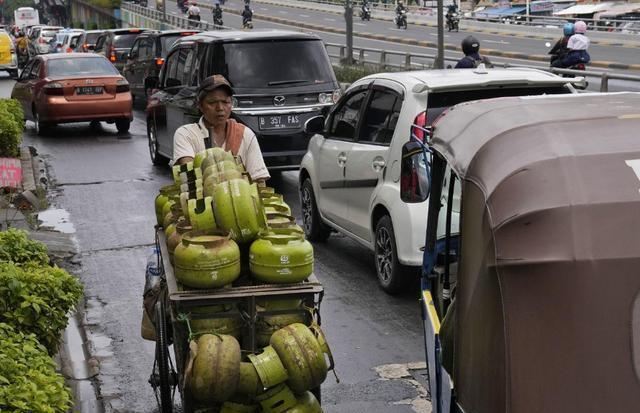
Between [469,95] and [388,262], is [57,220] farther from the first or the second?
[469,95]

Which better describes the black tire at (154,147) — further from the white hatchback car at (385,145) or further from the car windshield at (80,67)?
the white hatchback car at (385,145)

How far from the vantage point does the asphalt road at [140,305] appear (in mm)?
7113

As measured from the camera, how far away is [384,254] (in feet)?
30.8

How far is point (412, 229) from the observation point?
869 cm

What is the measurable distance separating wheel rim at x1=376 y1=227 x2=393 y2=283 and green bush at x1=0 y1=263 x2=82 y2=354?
3076 mm

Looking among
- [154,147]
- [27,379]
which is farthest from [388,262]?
[154,147]

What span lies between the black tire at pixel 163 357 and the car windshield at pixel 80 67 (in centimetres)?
1670

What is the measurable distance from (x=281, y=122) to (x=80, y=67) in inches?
371

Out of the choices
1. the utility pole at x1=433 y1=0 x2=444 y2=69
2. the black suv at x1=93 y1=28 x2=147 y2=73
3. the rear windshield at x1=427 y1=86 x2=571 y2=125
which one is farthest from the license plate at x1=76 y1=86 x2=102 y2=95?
the rear windshield at x1=427 y1=86 x2=571 y2=125

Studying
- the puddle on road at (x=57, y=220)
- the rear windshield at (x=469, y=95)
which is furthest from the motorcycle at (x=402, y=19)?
the rear windshield at (x=469, y=95)

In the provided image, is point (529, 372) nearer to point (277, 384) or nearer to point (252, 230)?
point (277, 384)

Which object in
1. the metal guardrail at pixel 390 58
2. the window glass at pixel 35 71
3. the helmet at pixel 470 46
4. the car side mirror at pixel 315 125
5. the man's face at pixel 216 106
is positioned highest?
the man's face at pixel 216 106

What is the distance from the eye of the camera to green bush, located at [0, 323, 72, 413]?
15.1 feet

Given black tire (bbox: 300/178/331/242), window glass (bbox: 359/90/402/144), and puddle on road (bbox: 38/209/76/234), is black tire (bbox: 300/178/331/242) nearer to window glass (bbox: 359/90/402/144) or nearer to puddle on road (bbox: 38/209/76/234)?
window glass (bbox: 359/90/402/144)
